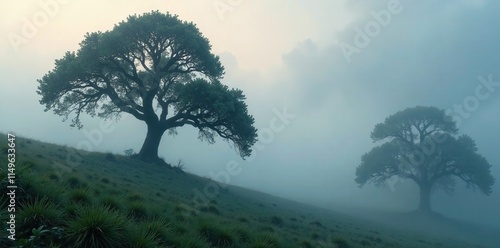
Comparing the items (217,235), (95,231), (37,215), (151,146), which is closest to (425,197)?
(151,146)

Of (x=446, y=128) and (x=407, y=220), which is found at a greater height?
(x=446, y=128)

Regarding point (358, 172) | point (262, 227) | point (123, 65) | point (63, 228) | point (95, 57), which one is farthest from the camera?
point (358, 172)

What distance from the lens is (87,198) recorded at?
1073cm

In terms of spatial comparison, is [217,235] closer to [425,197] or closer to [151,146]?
[151,146]

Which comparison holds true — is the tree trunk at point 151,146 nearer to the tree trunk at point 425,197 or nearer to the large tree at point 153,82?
the large tree at point 153,82

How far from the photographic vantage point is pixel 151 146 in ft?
118

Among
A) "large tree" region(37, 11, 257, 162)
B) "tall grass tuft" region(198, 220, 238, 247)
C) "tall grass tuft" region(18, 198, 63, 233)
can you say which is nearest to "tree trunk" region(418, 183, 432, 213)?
"large tree" region(37, 11, 257, 162)

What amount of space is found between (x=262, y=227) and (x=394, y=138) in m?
56.9

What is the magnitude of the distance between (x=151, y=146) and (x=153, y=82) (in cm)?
622

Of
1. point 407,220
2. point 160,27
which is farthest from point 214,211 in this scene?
point 407,220

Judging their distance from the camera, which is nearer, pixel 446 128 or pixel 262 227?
pixel 262 227

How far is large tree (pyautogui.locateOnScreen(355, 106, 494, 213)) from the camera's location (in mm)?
62281

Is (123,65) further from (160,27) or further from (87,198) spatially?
(87,198)

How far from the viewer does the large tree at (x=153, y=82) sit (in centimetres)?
3347
